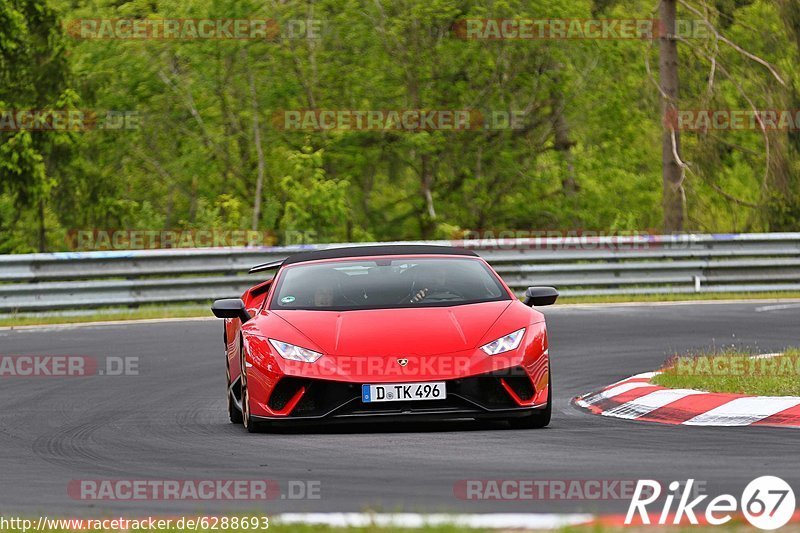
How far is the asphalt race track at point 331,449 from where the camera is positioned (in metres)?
7.00

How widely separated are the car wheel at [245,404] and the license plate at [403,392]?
2.94 ft

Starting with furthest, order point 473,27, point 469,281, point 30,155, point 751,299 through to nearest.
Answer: point 473,27 → point 30,155 → point 751,299 → point 469,281

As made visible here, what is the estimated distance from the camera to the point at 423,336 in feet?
32.1

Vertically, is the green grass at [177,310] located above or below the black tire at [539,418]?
below

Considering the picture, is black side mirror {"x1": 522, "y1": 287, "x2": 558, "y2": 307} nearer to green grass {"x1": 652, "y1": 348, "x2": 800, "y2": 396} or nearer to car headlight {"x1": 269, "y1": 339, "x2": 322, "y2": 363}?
green grass {"x1": 652, "y1": 348, "x2": 800, "y2": 396}

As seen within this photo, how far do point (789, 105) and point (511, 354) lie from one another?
795 inches

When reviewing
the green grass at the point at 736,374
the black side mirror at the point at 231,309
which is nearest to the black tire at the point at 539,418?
the green grass at the point at 736,374

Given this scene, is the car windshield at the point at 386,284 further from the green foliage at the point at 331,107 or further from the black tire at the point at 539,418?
the green foliage at the point at 331,107

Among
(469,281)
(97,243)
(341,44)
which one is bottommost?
(97,243)

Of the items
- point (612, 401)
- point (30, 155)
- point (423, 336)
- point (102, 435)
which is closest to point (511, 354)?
point (423, 336)

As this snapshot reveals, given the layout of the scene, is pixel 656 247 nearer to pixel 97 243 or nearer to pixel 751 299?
pixel 751 299

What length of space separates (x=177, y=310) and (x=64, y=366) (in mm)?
6050

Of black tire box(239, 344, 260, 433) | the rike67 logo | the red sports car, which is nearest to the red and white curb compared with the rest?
the red sports car

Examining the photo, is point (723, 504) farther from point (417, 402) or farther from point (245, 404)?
point (245, 404)
